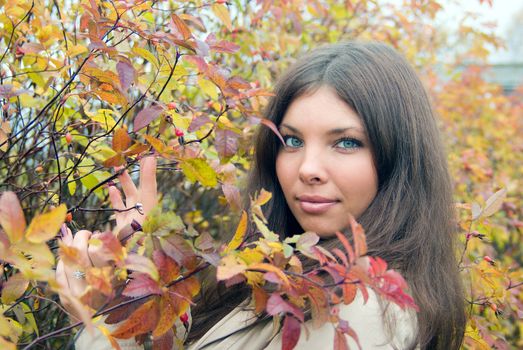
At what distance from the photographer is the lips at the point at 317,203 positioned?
5.02 ft

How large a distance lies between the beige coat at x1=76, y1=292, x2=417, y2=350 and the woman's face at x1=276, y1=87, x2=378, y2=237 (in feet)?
0.79

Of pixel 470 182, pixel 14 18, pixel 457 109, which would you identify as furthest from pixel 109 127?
pixel 457 109

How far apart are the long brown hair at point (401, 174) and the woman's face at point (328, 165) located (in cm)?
3

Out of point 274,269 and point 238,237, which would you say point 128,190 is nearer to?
point 238,237

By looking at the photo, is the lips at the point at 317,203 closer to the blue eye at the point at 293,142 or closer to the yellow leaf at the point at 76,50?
the blue eye at the point at 293,142

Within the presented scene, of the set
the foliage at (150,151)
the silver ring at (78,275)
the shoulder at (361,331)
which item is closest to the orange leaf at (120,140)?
the foliage at (150,151)

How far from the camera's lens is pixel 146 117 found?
4.23 ft

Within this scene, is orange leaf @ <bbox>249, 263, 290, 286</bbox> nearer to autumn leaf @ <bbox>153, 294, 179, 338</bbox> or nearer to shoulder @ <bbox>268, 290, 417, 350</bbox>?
autumn leaf @ <bbox>153, 294, 179, 338</bbox>

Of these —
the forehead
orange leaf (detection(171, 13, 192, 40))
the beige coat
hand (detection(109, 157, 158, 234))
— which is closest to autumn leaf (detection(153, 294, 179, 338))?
the beige coat

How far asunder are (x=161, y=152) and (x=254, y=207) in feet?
0.91

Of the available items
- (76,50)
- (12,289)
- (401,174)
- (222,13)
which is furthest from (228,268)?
(222,13)

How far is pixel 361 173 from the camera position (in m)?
1.55

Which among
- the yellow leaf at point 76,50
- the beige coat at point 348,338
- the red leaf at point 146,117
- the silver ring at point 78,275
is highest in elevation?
the yellow leaf at point 76,50

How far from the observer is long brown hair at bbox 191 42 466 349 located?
1.56 m
